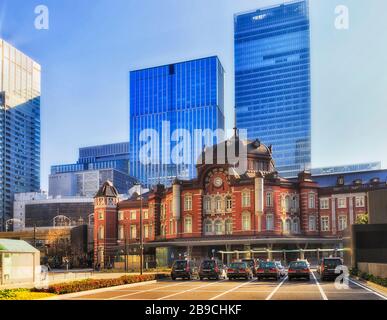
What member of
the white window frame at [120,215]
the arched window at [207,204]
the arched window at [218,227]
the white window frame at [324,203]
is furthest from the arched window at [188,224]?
the white window frame at [324,203]

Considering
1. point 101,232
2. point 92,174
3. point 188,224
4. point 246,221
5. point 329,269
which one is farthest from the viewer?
point 92,174

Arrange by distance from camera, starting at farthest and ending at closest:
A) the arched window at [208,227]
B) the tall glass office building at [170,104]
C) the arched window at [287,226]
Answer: the arched window at [208,227] < the arched window at [287,226] < the tall glass office building at [170,104]

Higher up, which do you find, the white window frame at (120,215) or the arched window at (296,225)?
the white window frame at (120,215)

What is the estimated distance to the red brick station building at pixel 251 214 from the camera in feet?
272

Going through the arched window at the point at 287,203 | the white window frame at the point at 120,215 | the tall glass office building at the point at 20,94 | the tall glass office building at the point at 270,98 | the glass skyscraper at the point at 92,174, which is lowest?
the white window frame at the point at 120,215

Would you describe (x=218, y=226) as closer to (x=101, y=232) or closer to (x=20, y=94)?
(x=101, y=232)

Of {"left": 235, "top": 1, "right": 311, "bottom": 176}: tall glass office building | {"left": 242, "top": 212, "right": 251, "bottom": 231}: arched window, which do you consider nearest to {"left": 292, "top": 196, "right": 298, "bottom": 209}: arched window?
{"left": 242, "top": 212, "right": 251, "bottom": 231}: arched window

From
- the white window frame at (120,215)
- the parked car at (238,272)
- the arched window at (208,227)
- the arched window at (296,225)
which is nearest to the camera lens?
the parked car at (238,272)

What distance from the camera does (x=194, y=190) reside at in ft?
289

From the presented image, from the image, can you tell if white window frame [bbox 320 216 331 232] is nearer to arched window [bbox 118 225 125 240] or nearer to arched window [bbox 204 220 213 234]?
arched window [bbox 204 220 213 234]

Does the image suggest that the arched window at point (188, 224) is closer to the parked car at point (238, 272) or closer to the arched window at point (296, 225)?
the arched window at point (296, 225)

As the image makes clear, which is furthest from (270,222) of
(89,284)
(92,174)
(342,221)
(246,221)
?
(92,174)

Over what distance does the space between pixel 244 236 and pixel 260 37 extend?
8263cm

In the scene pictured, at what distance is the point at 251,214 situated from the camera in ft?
275
